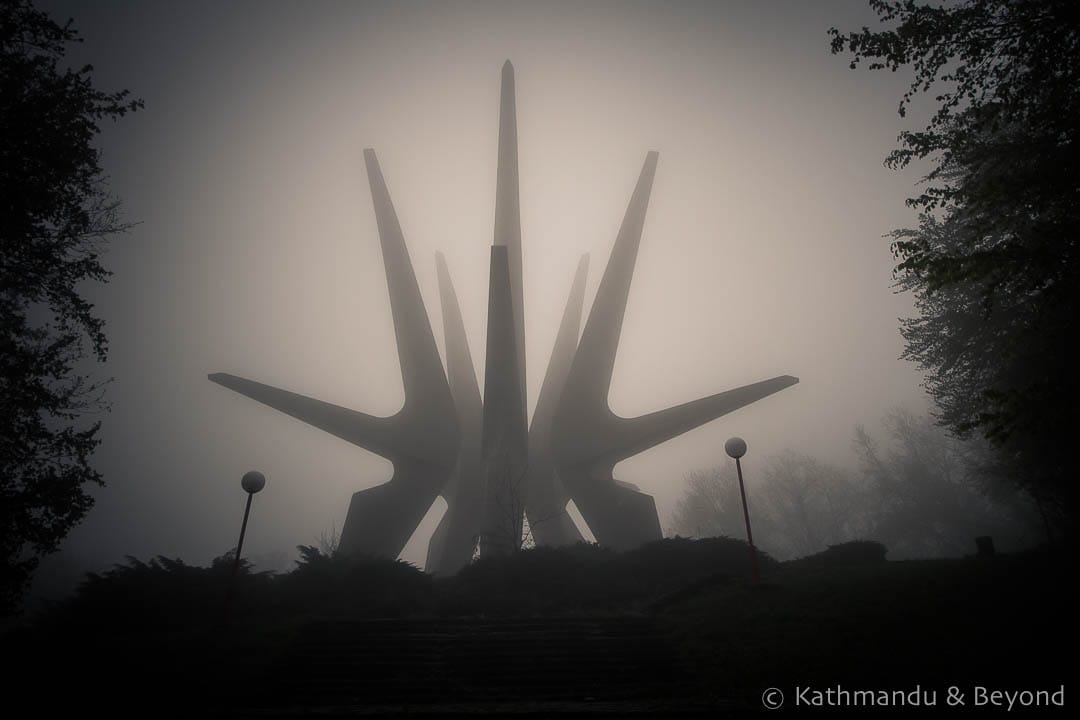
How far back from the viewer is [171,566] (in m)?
10.4

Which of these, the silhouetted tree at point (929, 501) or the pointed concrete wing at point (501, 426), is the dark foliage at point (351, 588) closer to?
the pointed concrete wing at point (501, 426)

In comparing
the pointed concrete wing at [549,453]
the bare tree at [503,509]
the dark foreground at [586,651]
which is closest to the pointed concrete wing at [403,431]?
the bare tree at [503,509]

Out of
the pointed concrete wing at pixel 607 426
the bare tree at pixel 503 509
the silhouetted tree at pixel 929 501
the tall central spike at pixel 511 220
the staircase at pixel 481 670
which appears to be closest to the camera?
the staircase at pixel 481 670

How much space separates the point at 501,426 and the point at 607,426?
14.7ft

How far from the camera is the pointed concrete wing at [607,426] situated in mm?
17984

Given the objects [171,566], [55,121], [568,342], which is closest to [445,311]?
[568,342]

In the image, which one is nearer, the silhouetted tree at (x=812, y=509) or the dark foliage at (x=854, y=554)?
the dark foliage at (x=854, y=554)

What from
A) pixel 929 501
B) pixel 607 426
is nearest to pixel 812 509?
pixel 929 501

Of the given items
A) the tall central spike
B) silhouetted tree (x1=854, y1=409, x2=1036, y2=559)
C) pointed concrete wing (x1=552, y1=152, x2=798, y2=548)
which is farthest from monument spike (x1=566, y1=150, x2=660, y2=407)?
silhouetted tree (x1=854, y1=409, x2=1036, y2=559)

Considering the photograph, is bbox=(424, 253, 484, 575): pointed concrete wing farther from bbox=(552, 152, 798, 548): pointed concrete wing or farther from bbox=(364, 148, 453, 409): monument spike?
bbox=(552, 152, 798, 548): pointed concrete wing

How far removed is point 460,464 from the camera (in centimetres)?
2072

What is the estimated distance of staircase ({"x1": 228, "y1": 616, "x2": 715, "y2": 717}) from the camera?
5794mm

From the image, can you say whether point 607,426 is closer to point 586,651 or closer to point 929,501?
point 586,651

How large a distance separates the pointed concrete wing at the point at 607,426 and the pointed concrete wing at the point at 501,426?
2.57m
